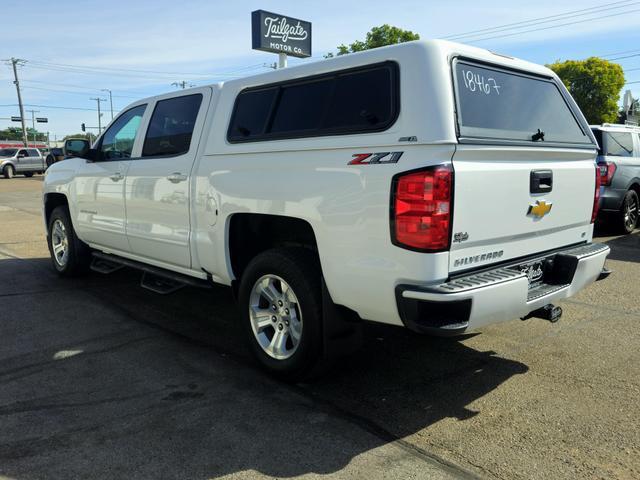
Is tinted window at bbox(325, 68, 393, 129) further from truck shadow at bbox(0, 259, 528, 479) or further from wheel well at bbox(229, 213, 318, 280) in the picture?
truck shadow at bbox(0, 259, 528, 479)

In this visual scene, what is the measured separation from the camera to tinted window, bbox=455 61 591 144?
3.23m

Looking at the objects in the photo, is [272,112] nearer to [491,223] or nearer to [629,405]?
[491,223]

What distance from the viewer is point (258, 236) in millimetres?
4266

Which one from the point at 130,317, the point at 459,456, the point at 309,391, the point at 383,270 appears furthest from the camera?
the point at 130,317

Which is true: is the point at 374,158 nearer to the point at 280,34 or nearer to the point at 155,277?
the point at 155,277

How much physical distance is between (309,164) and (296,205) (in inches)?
10.6

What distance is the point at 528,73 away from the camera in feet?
13.0

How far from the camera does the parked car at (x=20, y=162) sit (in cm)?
3394

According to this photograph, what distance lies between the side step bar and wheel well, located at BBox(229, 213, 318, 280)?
1.59 feet

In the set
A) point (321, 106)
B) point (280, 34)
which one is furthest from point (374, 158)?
point (280, 34)

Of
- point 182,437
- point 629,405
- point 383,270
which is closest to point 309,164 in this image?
point 383,270

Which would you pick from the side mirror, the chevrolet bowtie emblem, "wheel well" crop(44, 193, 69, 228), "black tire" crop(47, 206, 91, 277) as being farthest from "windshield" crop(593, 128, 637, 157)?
"wheel well" crop(44, 193, 69, 228)

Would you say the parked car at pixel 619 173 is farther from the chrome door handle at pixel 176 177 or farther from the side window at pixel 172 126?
the chrome door handle at pixel 176 177

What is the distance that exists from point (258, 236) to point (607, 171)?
282 inches
